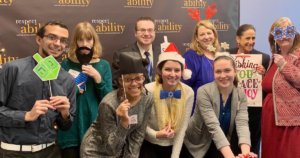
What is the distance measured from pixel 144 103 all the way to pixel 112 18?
5.01 ft

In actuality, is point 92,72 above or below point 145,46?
below

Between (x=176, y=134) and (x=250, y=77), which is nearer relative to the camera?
(x=176, y=134)

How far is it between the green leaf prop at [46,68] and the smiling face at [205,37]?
1.66 metres

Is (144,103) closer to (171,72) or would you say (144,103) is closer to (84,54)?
(171,72)

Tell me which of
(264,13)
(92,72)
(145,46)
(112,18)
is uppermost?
(264,13)

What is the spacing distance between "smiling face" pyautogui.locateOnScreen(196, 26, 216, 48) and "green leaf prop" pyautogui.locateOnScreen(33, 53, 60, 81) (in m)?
1.66

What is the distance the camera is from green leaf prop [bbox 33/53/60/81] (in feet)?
8.02

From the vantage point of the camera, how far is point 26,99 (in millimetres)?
2492

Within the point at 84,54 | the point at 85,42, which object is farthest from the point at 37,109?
the point at 85,42

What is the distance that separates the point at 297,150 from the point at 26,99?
2.17m

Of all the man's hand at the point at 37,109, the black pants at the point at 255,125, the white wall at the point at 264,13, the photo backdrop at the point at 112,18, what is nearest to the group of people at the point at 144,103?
the man's hand at the point at 37,109

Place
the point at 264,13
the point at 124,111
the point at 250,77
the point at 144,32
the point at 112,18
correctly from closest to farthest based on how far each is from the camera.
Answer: the point at 124,111, the point at 250,77, the point at 144,32, the point at 112,18, the point at 264,13

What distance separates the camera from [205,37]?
12.1ft

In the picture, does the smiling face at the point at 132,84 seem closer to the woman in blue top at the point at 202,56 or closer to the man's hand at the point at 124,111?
the man's hand at the point at 124,111
